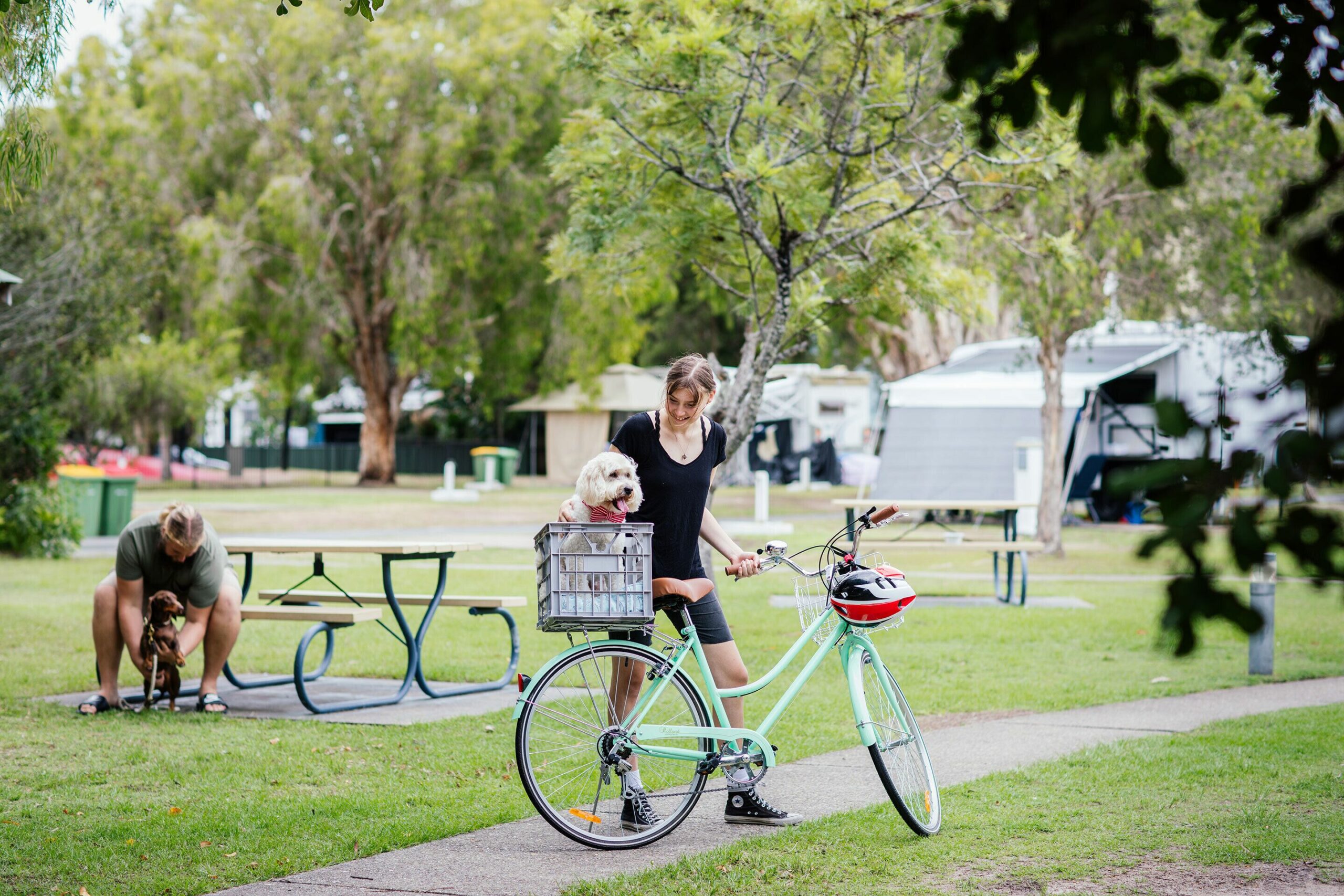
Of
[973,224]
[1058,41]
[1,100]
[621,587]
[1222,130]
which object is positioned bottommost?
[621,587]

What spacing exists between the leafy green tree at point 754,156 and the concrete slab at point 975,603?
3121 mm

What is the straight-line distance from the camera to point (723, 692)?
5.45 meters

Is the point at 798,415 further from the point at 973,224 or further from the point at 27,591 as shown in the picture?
the point at 27,591

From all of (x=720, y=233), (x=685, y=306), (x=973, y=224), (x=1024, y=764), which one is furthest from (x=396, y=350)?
(x=1024, y=764)

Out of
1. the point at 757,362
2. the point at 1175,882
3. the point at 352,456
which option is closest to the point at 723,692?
the point at 1175,882

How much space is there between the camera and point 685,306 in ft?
157

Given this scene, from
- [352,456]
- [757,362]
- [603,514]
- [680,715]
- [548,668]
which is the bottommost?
[680,715]

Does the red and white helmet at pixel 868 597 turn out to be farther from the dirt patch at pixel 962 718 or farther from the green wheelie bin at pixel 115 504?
the green wheelie bin at pixel 115 504

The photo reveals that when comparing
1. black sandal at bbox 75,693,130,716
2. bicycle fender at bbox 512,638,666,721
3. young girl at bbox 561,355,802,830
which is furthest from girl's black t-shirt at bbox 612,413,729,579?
black sandal at bbox 75,693,130,716

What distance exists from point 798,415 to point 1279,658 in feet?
110

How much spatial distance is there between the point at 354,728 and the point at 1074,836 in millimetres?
4021

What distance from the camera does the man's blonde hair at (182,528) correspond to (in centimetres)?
757

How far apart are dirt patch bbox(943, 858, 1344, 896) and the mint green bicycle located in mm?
562

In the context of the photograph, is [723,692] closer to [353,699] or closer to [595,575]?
[595,575]
